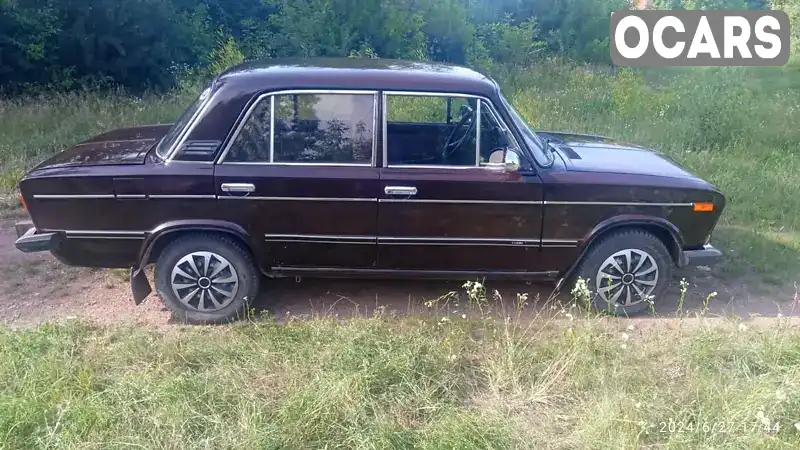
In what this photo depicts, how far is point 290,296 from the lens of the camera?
5.36 m

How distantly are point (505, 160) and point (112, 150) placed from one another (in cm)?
286

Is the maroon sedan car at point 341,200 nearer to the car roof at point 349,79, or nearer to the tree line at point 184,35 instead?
the car roof at point 349,79

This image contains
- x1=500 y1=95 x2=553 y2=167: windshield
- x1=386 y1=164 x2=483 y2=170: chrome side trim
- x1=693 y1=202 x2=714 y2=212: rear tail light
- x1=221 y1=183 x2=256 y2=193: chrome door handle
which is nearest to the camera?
x1=221 y1=183 x2=256 y2=193: chrome door handle

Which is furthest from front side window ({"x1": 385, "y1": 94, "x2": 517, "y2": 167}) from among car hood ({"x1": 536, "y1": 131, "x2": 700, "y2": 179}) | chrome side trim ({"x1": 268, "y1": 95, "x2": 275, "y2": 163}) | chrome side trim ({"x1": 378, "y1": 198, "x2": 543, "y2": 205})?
chrome side trim ({"x1": 268, "y1": 95, "x2": 275, "y2": 163})

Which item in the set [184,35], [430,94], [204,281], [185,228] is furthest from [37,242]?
[184,35]

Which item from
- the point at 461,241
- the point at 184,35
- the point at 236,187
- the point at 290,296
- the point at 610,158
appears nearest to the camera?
the point at 236,187

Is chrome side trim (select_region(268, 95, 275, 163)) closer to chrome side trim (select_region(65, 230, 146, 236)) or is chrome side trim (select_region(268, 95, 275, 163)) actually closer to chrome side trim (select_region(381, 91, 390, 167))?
chrome side trim (select_region(381, 91, 390, 167))

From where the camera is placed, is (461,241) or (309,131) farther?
(461,241)

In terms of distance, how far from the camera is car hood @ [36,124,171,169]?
4789mm

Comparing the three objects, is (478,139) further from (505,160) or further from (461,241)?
(461,241)

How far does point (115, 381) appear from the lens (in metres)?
3.98

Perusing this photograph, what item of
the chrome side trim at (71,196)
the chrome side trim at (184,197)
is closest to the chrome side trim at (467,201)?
the chrome side trim at (184,197)

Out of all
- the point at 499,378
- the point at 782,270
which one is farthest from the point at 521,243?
the point at 782,270

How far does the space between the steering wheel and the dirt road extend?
113cm
